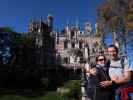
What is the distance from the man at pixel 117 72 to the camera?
5.50 metres

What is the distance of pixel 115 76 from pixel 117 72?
142mm

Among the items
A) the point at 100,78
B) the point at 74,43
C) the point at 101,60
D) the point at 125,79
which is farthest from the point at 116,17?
the point at 74,43

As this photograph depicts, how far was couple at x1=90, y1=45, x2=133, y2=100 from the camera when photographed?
555 centimetres

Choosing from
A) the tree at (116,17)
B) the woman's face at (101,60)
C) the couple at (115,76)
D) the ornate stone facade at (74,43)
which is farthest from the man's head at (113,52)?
the ornate stone facade at (74,43)

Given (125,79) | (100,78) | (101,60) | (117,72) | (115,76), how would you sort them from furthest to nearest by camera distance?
1. (101,60)
2. (100,78)
3. (117,72)
4. (115,76)
5. (125,79)

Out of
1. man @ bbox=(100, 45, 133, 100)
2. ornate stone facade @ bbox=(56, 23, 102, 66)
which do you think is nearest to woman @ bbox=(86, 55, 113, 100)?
man @ bbox=(100, 45, 133, 100)

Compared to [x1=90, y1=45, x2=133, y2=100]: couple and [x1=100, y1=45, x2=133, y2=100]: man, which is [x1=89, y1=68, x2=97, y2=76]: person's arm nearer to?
[x1=90, y1=45, x2=133, y2=100]: couple

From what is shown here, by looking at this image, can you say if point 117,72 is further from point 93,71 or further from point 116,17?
point 116,17

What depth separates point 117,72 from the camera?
19.2 ft

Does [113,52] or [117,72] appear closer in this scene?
[117,72]

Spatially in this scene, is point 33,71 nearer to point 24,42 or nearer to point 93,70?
point 24,42

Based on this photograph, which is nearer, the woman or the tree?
the woman

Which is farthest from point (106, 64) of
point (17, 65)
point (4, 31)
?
point (4, 31)

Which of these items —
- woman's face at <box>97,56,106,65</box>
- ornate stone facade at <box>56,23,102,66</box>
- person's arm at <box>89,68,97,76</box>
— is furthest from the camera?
ornate stone facade at <box>56,23,102,66</box>
